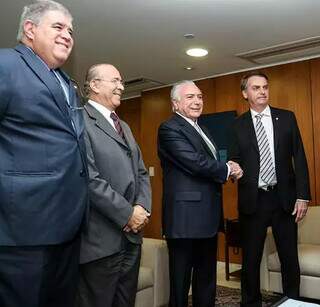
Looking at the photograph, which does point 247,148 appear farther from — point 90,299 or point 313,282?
point 90,299

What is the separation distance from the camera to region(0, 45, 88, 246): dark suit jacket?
117 centimetres

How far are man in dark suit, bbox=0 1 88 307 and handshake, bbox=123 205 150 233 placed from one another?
325 mm

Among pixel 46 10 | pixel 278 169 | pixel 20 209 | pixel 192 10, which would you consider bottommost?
pixel 20 209

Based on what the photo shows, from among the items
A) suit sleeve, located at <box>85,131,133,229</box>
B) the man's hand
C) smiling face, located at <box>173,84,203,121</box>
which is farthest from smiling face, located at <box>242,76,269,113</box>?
suit sleeve, located at <box>85,131,133,229</box>

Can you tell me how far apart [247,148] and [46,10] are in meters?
1.55

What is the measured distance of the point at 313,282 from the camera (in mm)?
2824

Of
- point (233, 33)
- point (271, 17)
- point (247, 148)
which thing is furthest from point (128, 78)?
point (247, 148)

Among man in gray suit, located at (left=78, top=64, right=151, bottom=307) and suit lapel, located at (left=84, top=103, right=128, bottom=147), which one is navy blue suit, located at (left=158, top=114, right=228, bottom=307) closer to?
man in gray suit, located at (left=78, top=64, right=151, bottom=307)

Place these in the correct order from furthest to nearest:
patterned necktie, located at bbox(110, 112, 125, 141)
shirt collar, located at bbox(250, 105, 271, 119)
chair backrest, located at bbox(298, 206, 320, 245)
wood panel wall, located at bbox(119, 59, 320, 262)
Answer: wood panel wall, located at bbox(119, 59, 320, 262)
chair backrest, located at bbox(298, 206, 320, 245)
shirt collar, located at bbox(250, 105, 271, 119)
patterned necktie, located at bbox(110, 112, 125, 141)

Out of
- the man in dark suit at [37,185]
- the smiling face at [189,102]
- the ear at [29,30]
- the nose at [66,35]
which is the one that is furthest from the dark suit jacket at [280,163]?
the ear at [29,30]

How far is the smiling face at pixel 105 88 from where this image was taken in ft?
5.93

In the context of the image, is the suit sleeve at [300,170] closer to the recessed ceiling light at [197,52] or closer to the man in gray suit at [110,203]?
the man in gray suit at [110,203]

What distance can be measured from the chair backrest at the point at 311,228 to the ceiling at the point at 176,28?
1.62m

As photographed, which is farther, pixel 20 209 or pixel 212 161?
pixel 212 161
